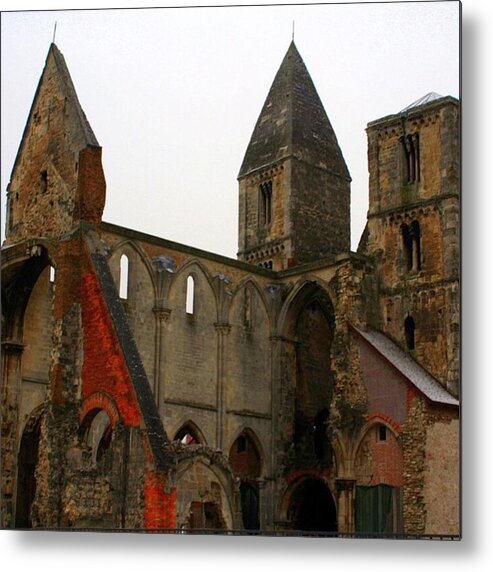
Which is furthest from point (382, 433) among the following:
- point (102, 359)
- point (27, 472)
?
point (102, 359)

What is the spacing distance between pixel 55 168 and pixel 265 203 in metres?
12.9

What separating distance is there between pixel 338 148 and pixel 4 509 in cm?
1776

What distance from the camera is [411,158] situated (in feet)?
90.1

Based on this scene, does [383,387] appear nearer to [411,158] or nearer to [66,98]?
[411,158]

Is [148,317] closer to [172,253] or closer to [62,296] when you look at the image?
[172,253]

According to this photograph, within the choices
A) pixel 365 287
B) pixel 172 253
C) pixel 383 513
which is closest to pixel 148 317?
pixel 172 253

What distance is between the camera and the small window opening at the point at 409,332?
2731 centimetres

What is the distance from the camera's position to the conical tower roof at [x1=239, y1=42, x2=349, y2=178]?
114ft

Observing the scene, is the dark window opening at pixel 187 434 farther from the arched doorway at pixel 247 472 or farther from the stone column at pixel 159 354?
the arched doorway at pixel 247 472

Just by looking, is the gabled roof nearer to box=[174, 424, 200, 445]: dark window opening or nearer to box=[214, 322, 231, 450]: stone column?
box=[214, 322, 231, 450]: stone column

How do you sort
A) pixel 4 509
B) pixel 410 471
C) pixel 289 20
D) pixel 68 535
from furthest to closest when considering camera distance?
pixel 410 471
pixel 4 509
pixel 289 20
pixel 68 535

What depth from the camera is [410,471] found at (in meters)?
24.5

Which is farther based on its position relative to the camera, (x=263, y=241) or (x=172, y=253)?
(x=263, y=241)

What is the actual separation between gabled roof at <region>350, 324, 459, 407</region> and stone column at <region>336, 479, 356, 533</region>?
2.57 m
